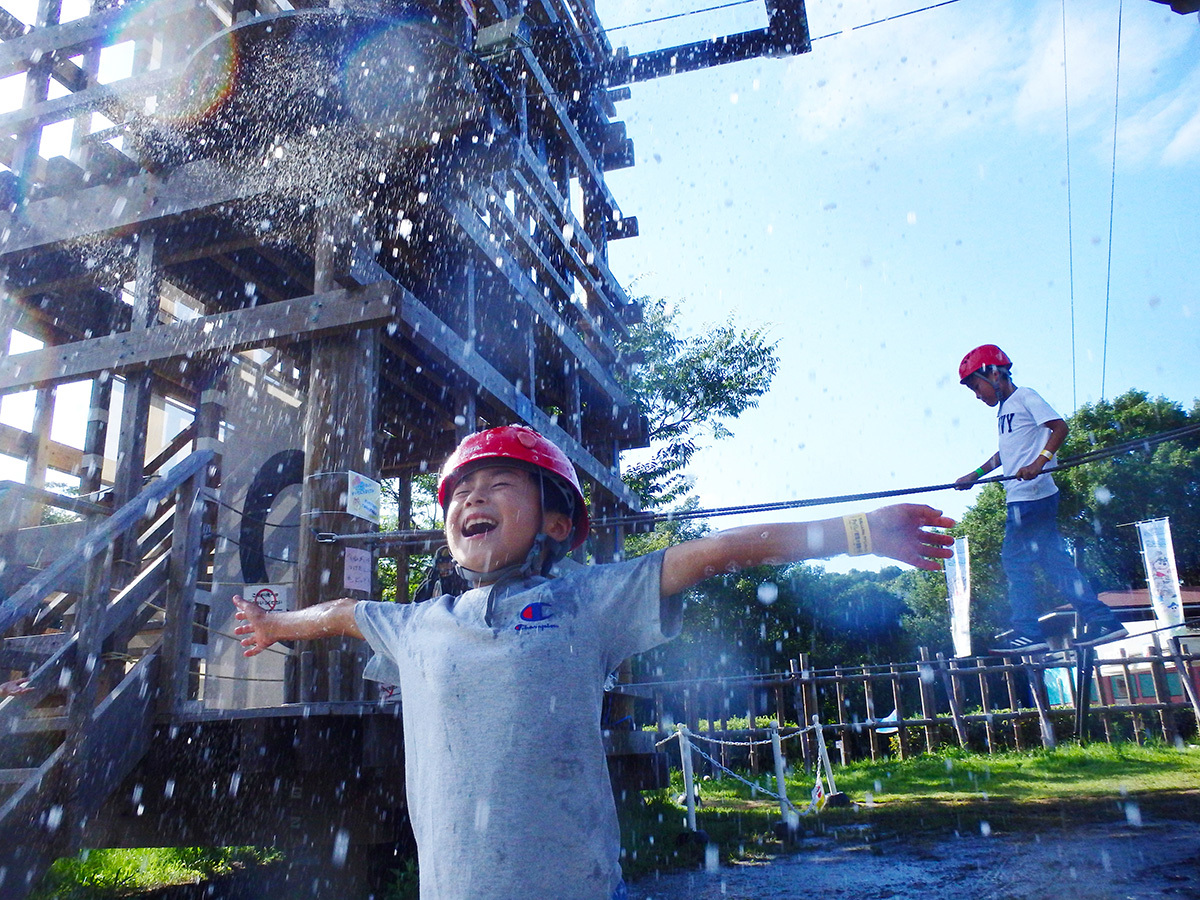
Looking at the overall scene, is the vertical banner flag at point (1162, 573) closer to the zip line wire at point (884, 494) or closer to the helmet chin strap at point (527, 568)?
the zip line wire at point (884, 494)

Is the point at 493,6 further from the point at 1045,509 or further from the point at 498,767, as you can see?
the point at 498,767

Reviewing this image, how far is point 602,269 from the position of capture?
41.9 ft

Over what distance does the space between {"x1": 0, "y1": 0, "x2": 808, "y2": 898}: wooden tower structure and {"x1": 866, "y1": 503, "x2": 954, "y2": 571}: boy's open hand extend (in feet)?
11.9

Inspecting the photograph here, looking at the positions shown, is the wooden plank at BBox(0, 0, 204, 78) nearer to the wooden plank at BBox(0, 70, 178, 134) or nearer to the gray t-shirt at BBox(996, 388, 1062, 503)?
the wooden plank at BBox(0, 70, 178, 134)

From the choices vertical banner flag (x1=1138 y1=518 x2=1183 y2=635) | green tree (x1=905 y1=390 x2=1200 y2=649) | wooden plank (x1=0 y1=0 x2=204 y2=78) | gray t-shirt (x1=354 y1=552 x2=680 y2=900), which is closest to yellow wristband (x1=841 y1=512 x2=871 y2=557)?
gray t-shirt (x1=354 y1=552 x2=680 y2=900)

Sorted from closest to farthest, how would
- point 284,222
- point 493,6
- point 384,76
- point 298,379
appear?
point 384,76, point 284,222, point 493,6, point 298,379

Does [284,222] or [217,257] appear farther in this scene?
[217,257]

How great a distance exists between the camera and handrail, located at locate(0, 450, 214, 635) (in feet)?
12.3

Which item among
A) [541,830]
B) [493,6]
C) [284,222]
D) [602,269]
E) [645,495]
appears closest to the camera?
[541,830]

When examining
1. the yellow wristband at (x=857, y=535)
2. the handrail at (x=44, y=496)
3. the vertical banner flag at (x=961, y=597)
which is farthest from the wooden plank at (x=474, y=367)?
the vertical banner flag at (x=961, y=597)

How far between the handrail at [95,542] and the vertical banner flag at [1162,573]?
15.8 metres

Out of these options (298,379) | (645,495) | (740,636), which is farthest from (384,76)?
(740,636)

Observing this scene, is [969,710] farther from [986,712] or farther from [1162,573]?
[1162,573]

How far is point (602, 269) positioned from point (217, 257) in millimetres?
5820
